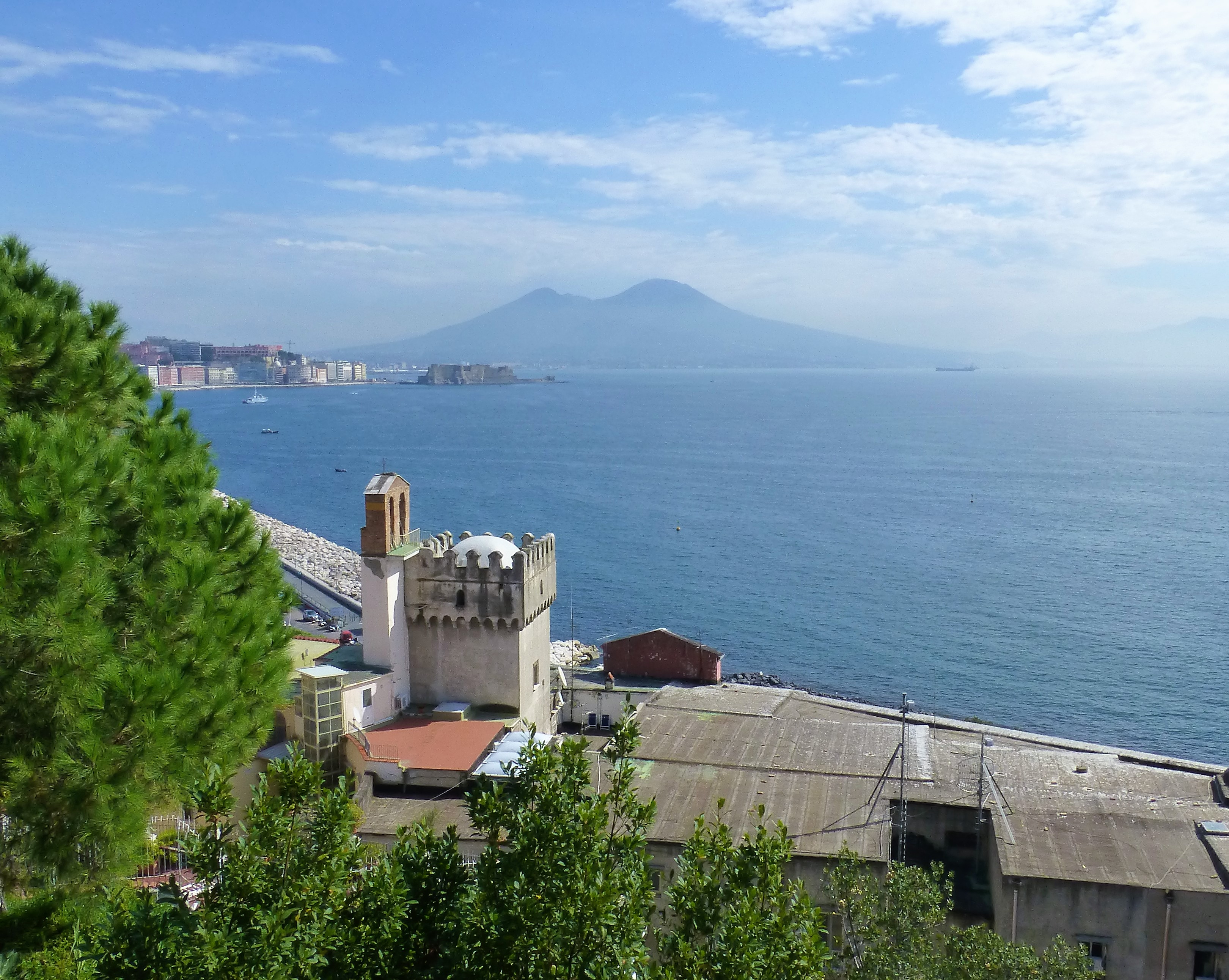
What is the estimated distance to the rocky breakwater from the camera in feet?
216

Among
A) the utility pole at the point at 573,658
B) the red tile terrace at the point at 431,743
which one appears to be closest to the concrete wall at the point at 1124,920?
the red tile terrace at the point at 431,743

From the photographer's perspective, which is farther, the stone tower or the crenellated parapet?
the crenellated parapet

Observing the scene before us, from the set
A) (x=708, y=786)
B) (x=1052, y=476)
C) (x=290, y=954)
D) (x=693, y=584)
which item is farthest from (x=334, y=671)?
(x=1052, y=476)

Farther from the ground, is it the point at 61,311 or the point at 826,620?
the point at 61,311

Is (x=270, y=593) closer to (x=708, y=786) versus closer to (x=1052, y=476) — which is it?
(x=708, y=786)

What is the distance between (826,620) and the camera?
62812mm

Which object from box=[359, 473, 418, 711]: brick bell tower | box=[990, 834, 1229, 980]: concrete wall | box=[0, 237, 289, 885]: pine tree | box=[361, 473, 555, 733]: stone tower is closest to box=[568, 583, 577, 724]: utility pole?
box=[361, 473, 555, 733]: stone tower

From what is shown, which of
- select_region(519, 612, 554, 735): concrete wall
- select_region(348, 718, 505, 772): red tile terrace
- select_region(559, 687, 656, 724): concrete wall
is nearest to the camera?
select_region(348, 718, 505, 772): red tile terrace

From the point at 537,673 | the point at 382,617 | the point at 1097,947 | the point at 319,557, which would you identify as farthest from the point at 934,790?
the point at 319,557

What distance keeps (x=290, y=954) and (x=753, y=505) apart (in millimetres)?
94860

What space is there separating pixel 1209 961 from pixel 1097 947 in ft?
5.07

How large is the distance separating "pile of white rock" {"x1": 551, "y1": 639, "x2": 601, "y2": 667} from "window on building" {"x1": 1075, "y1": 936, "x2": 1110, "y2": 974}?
32.7 m

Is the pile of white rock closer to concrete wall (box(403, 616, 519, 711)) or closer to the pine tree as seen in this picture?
concrete wall (box(403, 616, 519, 711))

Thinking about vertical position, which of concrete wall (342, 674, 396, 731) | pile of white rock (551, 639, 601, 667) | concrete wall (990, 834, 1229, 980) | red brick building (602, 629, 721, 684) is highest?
→ concrete wall (342, 674, 396, 731)
